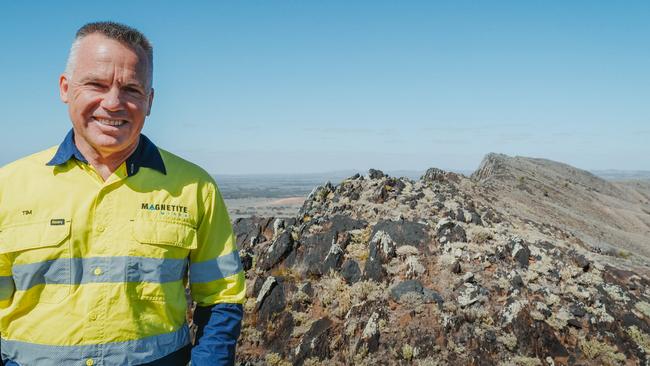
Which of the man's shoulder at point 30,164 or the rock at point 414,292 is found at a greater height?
the man's shoulder at point 30,164

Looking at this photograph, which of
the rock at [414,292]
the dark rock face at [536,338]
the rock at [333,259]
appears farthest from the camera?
the rock at [333,259]

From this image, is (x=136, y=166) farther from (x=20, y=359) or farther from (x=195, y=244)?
(x=20, y=359)

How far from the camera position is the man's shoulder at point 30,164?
312 centimetres

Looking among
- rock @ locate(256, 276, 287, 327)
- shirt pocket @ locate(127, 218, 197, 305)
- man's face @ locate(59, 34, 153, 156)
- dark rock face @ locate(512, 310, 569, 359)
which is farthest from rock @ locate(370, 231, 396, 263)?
man's face @ locate(59, 34, 153, 156)

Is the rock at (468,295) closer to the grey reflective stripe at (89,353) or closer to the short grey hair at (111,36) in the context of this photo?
the grey reflective stripe at (89,353)

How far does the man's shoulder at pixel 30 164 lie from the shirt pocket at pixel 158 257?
809 millimetres

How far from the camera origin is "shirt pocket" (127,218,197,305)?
316 centimetres

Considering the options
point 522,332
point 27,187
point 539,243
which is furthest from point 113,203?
point 539,243

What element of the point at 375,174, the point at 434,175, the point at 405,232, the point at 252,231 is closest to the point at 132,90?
the point at 405,232

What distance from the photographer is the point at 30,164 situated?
3.20m

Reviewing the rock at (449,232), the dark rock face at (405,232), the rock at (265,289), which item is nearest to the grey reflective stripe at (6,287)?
the rock at (265,289)

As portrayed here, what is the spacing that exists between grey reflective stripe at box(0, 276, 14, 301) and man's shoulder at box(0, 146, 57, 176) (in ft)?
2.42

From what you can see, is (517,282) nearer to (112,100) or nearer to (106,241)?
(106,241)

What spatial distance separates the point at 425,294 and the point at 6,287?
9.54m
